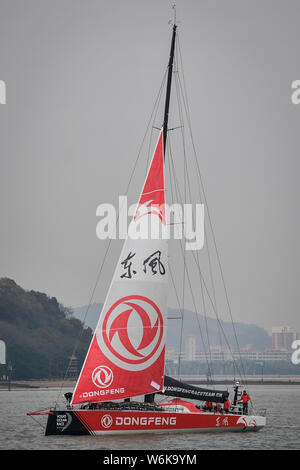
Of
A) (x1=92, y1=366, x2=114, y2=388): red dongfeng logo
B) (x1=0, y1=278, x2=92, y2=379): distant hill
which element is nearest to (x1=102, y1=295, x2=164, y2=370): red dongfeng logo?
(x1=92, y1=366, x2=114, y2=388): red dongfeng logo

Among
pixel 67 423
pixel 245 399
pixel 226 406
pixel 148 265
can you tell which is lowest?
pixel 67 423

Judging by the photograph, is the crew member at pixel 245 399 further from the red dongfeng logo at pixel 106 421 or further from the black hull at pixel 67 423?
the black hull at pixel 67 423

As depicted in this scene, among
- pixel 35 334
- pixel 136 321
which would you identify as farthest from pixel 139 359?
pixel 35 334

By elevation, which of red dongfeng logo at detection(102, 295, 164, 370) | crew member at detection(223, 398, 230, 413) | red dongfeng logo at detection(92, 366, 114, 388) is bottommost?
crew member at detection(223, 398, 230, 413)

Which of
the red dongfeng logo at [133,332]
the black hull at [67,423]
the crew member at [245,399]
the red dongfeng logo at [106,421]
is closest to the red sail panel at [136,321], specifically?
the red dongfeng logo at [133,332]

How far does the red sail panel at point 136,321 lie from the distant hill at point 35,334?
126930 mm

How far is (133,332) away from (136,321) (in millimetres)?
498

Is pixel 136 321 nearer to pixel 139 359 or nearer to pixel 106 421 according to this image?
→ pixel 139 359

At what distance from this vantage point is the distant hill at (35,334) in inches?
6491

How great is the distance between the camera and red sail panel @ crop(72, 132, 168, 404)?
3494 centimetres

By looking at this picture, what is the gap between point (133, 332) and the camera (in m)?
35.8

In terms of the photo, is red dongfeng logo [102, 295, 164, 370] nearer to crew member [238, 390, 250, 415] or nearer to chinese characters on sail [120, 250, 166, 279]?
chinese characters on sail [120, 250, 166, 279]

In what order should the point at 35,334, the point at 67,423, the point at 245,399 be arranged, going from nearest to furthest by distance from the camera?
the point at 67,423 → the point at 245,399 → the point at 35,334
